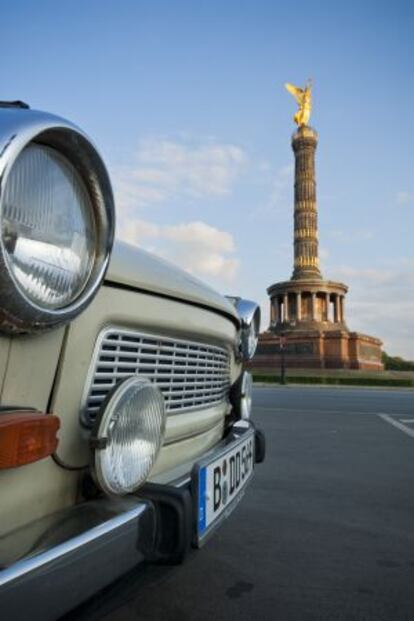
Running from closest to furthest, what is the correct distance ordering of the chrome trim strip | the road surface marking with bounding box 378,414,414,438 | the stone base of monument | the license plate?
the chrome trim strip → the license plate → the road surface marking with bounding box 378,414,414,438 → the stone base of monument

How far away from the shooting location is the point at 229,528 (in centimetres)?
288

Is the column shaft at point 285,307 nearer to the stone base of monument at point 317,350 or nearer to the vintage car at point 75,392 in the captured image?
the stone base of monument at point 317,350

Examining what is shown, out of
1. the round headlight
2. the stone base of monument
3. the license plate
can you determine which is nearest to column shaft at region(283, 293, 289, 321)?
the stone base of monument

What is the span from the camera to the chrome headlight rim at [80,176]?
0.98 m

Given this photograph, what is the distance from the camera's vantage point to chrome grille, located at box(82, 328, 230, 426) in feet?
4.62

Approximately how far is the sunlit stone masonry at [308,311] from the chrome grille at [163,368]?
1514 inches

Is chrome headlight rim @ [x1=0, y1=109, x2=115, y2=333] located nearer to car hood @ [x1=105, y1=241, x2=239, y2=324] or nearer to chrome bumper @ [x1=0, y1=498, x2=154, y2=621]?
car hood @ [x1=105, y1=241, x2=239, y2=324]

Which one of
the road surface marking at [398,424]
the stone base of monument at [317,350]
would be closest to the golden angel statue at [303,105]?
the stone base of monument at [317,350]

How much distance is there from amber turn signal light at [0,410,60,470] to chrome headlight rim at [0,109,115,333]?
172mm

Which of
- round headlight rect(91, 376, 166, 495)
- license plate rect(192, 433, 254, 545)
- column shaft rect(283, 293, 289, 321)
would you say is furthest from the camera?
column shaft rect(283, 293, 289, 321)

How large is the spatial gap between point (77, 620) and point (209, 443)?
1.16 meters

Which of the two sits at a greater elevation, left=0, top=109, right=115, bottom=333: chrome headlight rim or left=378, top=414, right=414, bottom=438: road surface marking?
left=0, top=109, right=115, bottom=333: chrome headlight rim

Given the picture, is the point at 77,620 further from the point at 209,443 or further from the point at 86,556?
the point at 209,443

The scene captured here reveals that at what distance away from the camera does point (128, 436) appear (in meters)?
1.37
